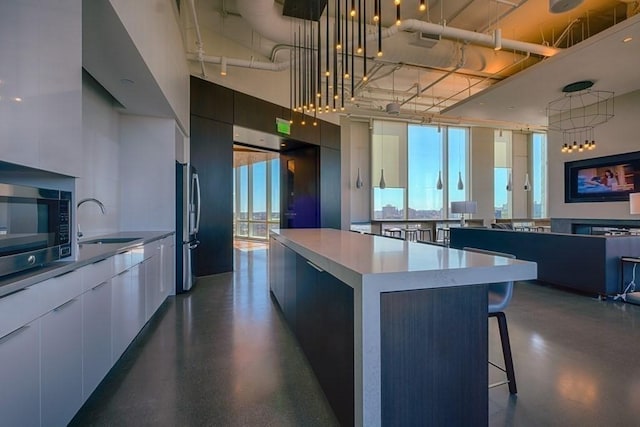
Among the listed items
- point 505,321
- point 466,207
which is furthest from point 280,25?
point 466,207

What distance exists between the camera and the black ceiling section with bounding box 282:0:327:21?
4249 mm

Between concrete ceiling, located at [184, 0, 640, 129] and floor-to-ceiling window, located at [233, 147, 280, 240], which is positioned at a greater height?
concrete ceiling, located at [184, 0, 640, 129]

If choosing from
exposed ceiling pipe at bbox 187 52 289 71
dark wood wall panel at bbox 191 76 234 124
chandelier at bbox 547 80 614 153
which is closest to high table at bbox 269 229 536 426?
exposed ceiling pipe at bbox 187 52 289 71

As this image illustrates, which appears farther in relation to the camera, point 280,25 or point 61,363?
point 280,25

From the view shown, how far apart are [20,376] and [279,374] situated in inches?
60.3

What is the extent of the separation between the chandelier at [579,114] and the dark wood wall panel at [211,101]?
660cm

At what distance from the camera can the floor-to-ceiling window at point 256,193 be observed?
462 inches

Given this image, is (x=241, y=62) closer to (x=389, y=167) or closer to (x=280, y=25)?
(x=280, y=25)

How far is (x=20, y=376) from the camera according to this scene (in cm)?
137

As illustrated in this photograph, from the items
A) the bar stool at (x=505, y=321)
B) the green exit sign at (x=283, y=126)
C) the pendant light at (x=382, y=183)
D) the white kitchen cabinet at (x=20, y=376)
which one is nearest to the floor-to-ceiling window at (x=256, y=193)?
the pendant light at (x=382, y=183)

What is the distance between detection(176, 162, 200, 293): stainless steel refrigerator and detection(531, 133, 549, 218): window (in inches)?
491

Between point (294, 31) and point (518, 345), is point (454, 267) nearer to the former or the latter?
point (518, 345)

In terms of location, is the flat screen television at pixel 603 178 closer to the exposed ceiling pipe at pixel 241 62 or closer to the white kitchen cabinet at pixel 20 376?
the exposed ceiling pipe at pixel 241 62

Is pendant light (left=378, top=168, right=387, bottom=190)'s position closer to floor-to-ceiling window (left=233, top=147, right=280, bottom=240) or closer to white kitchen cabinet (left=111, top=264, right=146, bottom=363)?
floor-to-ceiling window (left=233, top=147, right=280, bottom=240)
